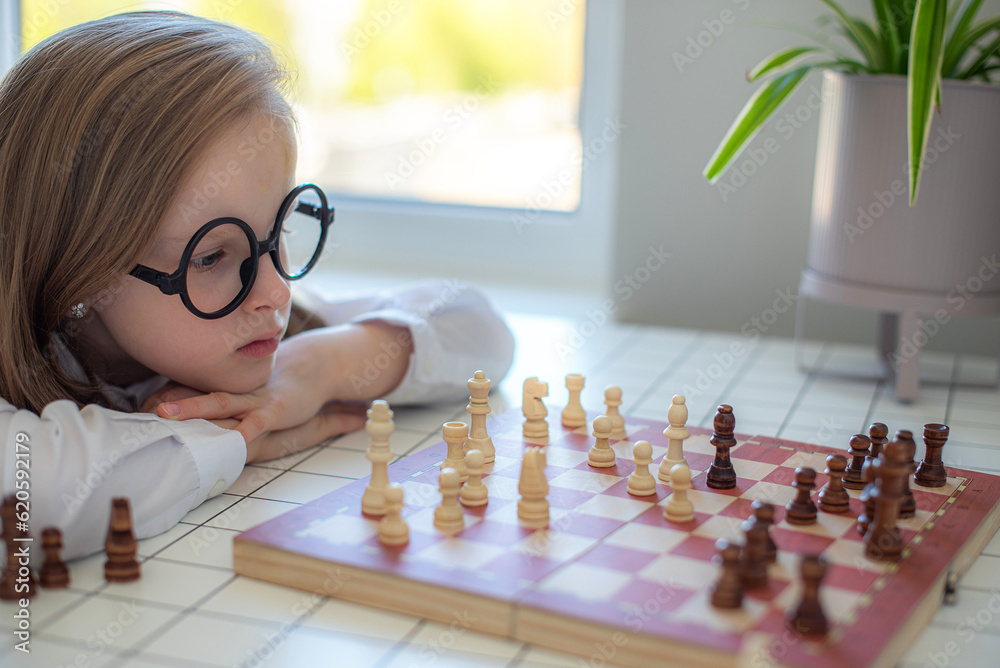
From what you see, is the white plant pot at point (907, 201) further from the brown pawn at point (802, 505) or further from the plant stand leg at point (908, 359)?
the brown pawn at point (802, 505)

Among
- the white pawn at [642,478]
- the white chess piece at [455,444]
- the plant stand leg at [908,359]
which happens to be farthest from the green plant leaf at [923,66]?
the white chess piece at [455,444]

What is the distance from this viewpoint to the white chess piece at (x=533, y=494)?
831mm

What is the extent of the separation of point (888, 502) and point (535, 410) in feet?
1.38

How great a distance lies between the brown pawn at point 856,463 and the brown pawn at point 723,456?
0.11 metres

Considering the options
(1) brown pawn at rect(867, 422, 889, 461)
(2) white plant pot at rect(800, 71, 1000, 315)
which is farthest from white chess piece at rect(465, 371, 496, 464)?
(2) white plant pot at rect(800, 71, 1000, 315)

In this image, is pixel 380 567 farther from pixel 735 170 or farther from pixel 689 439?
pixel 735 170

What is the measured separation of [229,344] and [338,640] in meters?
0.40

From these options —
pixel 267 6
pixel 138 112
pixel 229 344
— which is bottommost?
pixel 229 344

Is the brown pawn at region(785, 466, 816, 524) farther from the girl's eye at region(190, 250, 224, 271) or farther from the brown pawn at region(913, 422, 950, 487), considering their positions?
the girl's eye at region(190, 250, 224, 271)

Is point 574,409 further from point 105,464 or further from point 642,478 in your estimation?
point 105,464

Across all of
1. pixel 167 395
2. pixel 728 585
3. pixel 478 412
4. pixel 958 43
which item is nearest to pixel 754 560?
pixel 728 585

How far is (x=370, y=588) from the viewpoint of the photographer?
0.75m

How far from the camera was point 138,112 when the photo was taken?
3.08ft

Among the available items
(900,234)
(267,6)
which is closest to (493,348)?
(900,234)
